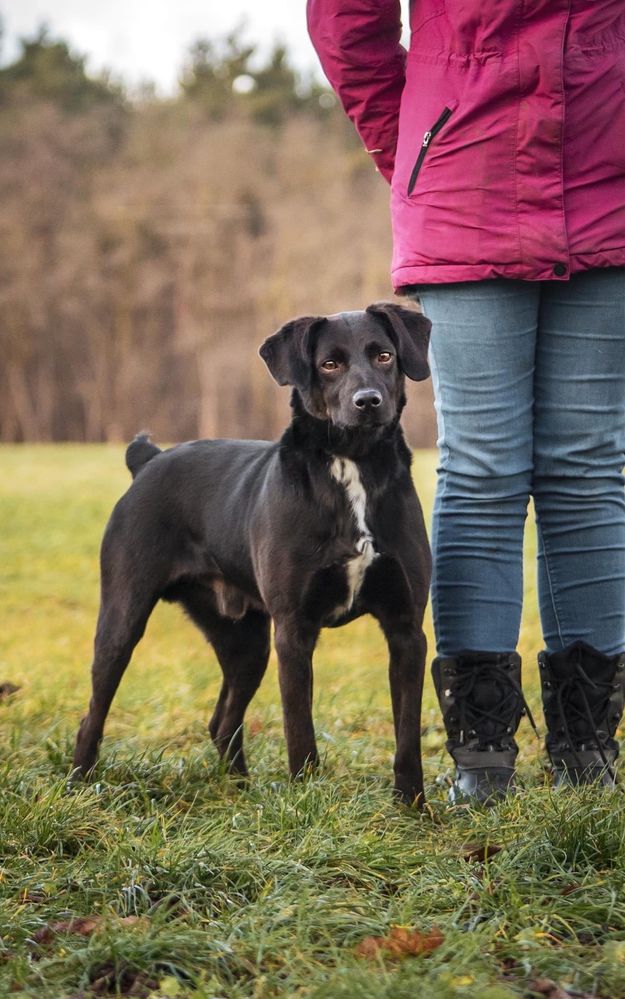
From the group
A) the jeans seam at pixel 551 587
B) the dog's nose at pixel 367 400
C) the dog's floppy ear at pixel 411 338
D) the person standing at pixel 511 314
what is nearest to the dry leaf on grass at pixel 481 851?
the person standing at pixel 511 314

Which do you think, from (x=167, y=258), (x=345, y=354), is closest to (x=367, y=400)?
(x=345, y=354)

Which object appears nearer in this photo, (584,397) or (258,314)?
(584,397)

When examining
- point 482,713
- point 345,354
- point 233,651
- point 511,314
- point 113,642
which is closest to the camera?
point 511,314

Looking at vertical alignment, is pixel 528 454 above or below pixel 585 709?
above

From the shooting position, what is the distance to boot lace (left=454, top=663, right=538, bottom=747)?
11.0 feet

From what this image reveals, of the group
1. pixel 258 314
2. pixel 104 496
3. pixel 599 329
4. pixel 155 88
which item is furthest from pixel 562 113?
pixel 155 88

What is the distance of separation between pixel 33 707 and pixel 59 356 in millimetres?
35097

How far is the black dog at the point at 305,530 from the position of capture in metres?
3.31

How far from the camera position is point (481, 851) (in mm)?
2703

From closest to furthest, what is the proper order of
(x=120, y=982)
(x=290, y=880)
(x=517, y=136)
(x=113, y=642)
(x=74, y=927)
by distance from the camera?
(x=120, y=982) < (x=74, y=927) < (x=290, y=880) < (x=517, y=136) < (x=113, y=642)

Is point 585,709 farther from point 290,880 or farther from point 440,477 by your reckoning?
point 290,880

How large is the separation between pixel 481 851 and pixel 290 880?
47 cm

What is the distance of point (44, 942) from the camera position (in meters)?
2.28

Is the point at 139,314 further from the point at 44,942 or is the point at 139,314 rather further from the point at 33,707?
the point at 44,942
